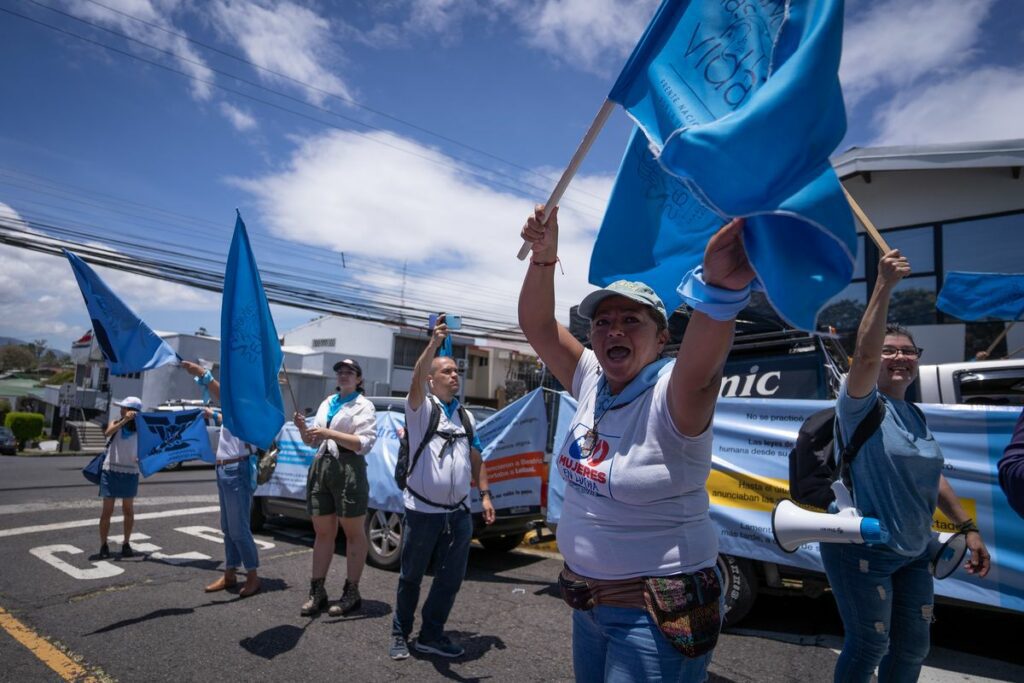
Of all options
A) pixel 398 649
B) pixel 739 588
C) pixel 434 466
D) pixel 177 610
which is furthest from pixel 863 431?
pixel 177 610

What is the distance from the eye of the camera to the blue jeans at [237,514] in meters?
5.60

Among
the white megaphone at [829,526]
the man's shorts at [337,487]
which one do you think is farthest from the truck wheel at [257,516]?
the white megaphone at [829,526]

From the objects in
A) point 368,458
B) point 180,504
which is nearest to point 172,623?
point 368,458

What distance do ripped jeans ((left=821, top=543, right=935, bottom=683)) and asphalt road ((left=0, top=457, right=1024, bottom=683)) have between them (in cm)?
150

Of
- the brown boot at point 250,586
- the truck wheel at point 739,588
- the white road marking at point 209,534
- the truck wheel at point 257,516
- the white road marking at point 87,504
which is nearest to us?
the truck wheel at point 739,588

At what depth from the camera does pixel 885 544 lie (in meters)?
2.62

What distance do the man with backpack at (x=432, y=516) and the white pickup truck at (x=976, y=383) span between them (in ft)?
12.9

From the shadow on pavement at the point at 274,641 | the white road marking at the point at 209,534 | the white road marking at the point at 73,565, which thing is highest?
the shadow on pavement at the point at 274,641

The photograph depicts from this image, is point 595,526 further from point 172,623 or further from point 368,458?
point 368,458

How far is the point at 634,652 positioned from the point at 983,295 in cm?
780

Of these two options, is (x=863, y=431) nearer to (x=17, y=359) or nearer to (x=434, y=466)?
(x=434, y=466)

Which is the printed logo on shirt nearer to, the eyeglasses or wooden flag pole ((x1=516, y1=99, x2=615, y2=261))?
wooden flag pole ((x1=516, y1=99, x2=615, y2=261))

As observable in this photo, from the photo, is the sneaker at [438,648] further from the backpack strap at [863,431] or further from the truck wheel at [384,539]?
the backpack strap at [863,431]

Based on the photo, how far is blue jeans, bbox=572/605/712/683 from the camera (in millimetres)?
1718
